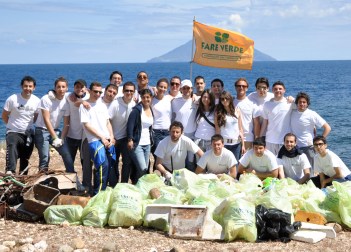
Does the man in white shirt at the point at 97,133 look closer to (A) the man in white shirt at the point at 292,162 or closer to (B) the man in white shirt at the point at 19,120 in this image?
(B) the man in white shirt at the point at 19,120

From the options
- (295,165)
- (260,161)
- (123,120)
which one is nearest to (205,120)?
(260,161)

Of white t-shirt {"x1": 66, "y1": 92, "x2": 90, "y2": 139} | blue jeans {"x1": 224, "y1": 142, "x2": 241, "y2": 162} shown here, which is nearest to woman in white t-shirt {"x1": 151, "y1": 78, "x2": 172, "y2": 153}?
blue jeans {"x1": 224, "y1": 142, "x2": 241, "y2": 162}

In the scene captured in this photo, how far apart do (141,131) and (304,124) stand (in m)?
2.99

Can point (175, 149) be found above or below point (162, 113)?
below

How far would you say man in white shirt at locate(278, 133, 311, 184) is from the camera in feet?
31.1

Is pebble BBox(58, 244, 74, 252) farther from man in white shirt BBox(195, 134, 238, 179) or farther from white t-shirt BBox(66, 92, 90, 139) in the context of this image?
man in white shirt BBox(195, 134, 238, 179)

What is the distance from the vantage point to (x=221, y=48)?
12.2m

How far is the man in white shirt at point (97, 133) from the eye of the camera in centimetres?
902

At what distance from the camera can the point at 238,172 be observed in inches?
381

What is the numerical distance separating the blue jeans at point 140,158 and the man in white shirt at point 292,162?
238 centimetres

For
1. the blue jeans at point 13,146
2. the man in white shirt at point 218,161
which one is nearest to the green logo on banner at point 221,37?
the man in white shirt at point 218,161

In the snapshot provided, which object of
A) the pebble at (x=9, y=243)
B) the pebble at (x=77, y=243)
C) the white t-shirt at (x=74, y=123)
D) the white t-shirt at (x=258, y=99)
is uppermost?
the white t-shirt at (x=258, y=99)

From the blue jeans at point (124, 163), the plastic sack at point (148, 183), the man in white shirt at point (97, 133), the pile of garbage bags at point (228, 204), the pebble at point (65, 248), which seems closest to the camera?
the pebble at point (65, 248)

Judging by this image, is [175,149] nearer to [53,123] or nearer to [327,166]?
[53,123]
